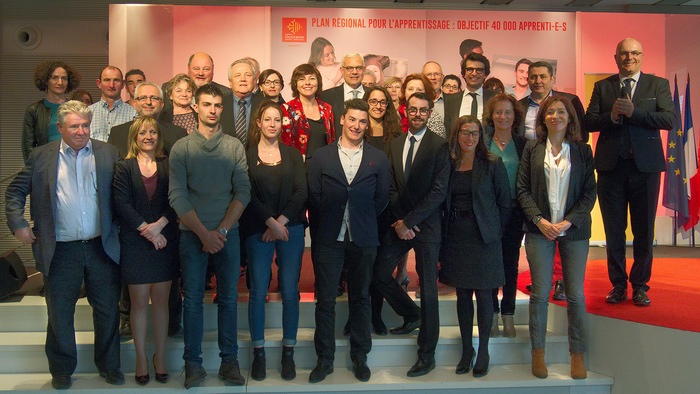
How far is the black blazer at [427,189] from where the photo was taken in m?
3.85

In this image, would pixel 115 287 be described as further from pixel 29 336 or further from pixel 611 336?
pixel 611 336

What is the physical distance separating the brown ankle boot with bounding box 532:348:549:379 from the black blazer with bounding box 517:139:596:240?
790mm

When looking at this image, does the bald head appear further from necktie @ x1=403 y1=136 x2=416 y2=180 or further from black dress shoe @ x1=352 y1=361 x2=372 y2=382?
black dress shoe @ x1=352 y1=361 x2=372 y2=382

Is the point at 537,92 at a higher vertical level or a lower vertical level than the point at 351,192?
higher

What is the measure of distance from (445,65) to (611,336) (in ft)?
14.6

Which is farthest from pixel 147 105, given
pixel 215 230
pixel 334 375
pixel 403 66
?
pixel 403 66

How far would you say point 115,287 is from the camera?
380 cm

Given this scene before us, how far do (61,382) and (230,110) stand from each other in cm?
210

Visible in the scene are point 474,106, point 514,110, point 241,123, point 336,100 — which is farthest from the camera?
point 474,106

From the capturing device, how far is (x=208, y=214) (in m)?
3.68

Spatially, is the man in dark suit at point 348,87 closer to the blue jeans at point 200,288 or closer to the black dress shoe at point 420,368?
the blue jeans at point 200,288

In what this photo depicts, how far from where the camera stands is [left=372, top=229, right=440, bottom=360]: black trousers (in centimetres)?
389

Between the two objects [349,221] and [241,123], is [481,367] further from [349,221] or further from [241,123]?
[241,123]

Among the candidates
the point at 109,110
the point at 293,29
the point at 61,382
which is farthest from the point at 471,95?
the point at 61,382
